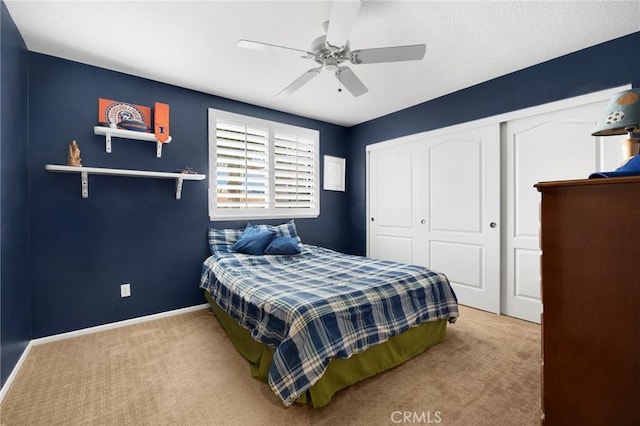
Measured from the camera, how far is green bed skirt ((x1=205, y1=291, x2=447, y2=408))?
5.53ft

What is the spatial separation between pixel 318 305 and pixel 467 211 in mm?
2466

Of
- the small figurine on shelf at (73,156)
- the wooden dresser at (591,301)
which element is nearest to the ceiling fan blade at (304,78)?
the wooden dresser at (591,301)

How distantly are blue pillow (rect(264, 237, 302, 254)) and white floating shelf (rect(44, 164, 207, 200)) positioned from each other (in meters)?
1.05

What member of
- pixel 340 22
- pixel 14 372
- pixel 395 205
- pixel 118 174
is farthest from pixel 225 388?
pixel 395 205

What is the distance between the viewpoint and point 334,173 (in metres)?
4.74

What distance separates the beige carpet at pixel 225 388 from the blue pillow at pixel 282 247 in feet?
3.42

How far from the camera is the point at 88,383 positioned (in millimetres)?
1889

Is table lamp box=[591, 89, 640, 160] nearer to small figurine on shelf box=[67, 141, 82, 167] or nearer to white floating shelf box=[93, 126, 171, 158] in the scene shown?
white floating shelf box=[93, 126, 171, 158]

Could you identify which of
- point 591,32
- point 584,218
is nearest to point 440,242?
point 591,32

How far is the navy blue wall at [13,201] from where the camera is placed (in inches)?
73.9

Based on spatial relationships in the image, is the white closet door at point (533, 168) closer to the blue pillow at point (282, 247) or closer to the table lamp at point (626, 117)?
the table lamp at point (626, 117)

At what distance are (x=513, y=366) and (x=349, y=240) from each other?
10.1ft

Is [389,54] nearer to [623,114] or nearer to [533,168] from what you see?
[623,114]

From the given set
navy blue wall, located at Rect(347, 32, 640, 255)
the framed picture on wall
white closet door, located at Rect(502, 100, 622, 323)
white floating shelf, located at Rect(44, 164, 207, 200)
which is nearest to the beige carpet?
white closet door, located at Rect(502, 100, 622, 323)
